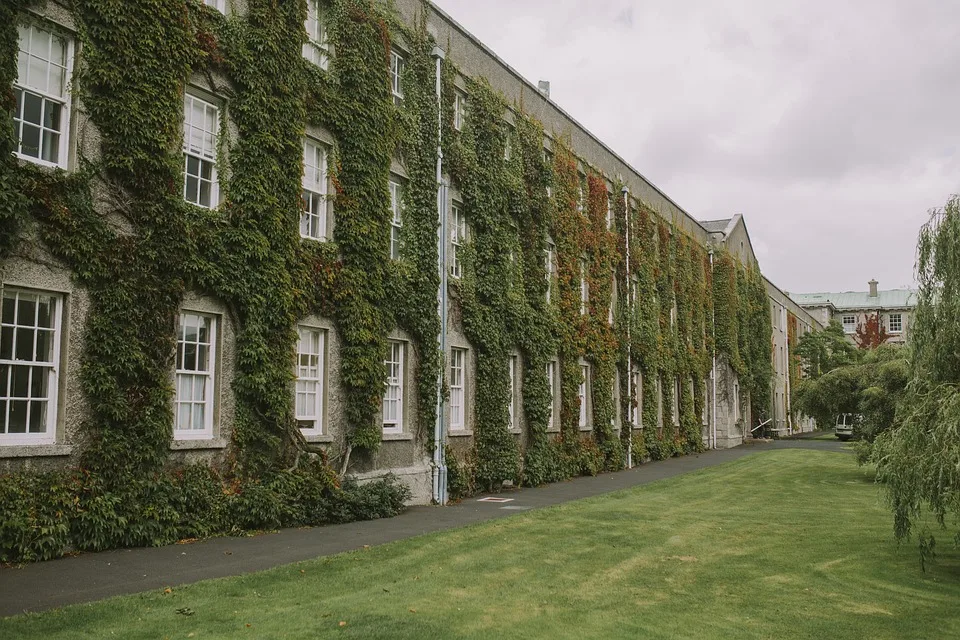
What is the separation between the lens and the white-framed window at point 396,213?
1791cm

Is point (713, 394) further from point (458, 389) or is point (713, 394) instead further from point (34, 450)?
point (34, 450)

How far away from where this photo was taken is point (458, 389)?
790 inches

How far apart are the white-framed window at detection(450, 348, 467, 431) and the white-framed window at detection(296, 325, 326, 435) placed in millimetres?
4795

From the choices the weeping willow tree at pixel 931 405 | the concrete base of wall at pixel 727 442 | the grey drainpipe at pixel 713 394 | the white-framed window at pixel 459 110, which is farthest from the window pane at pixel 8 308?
the concrete base of wall at pixel 727 442

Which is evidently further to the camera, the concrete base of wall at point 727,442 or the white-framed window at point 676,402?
the concrete base of wall at point 727,442

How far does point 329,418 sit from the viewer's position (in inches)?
612

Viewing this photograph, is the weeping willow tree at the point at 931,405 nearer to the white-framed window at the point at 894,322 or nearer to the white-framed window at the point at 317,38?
the white-framed window at the point at 317,38

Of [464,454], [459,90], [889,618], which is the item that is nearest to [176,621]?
[889,618]

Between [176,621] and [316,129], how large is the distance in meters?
10.4

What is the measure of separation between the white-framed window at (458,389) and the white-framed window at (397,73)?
6.05m

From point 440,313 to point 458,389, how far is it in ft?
8.07

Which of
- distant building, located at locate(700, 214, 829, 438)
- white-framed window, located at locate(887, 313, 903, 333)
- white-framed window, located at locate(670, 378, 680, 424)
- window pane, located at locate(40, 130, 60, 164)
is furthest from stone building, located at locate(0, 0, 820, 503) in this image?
white-framed window, located at locate(887, 313, 903, 333)

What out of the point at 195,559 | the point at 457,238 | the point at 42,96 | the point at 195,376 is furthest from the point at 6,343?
the point at 457,238

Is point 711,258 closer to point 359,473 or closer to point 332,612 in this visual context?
point 359,473
